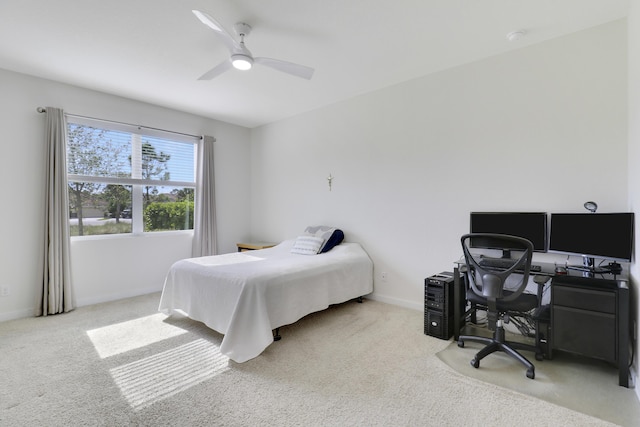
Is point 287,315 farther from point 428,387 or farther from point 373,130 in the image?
point 373,130

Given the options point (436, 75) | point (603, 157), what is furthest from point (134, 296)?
point (603, 157)

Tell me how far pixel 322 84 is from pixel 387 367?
3.04 m

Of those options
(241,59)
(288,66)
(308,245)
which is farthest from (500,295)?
(241,59)

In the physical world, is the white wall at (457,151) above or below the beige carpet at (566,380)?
above

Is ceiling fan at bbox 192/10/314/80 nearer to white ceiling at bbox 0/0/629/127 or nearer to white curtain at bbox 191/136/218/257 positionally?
white ceiling at bbox 0/0/629/127

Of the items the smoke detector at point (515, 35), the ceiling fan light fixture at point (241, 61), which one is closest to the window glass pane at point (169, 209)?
the ceiling fan light fixture at point (241, 61)

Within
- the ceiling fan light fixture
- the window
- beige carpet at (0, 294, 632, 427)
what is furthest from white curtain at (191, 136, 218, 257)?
the ceiling fan light fixture

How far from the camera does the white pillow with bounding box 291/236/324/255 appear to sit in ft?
12.4

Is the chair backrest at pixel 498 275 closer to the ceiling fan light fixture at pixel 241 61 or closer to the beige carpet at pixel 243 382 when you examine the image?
the beige carpet at pixel 243 382

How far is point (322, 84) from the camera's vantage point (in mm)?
3582

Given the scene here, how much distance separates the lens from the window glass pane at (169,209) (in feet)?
14.1

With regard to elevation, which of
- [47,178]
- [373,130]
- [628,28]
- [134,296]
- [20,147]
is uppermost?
[628,28]

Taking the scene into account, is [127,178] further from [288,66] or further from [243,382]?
[243,382]

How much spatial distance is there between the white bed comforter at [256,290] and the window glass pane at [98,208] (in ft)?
4.65
